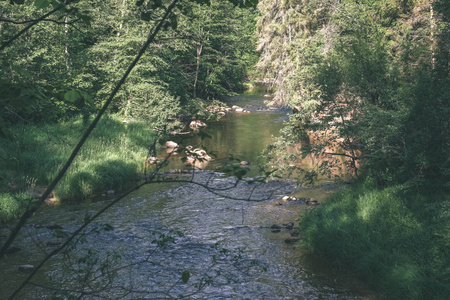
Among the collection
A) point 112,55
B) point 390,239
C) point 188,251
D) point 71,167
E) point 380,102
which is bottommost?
point 188,251

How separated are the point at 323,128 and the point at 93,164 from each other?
24.0ft

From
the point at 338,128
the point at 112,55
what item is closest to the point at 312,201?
the point at 338,128

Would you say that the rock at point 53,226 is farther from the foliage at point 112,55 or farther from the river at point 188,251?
the foliage at point 112,55

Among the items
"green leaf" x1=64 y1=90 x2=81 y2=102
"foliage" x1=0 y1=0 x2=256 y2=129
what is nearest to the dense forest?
"green leaf" x1=64 y1=90 x2=81 y2=102

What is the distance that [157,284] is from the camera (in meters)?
6.46

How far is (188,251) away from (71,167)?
6228mm

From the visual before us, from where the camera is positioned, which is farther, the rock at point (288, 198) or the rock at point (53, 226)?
the rock at point (288, 198)

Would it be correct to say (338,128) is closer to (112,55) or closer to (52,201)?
(52,201)

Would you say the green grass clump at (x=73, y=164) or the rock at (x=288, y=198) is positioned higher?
the green grass clump at (x=73, y=164)

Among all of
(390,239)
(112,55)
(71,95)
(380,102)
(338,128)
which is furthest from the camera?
(112,55)

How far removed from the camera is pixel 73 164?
12.5 metres

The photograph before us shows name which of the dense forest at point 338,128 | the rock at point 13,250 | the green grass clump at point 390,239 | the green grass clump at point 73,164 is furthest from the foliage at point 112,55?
the green grass clump at point 390,239

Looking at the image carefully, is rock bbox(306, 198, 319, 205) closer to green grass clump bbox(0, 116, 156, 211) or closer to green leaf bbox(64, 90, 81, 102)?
green grass clump bbox(0, 116, 156, 211)

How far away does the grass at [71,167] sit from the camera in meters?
10.9
